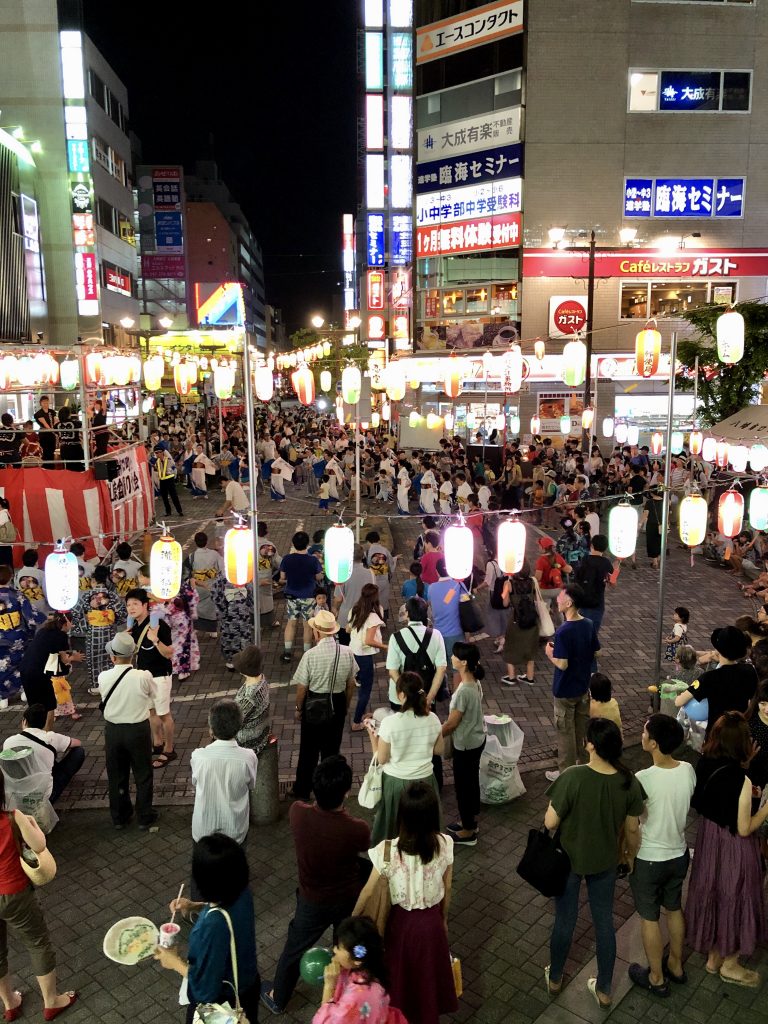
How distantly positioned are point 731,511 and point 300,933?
28.1ft

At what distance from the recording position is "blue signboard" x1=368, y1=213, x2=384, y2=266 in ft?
105

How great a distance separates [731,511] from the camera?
10406mm

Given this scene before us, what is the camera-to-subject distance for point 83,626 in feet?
31.6

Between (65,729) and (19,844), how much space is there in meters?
4.32

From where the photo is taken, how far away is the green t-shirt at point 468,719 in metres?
5.42

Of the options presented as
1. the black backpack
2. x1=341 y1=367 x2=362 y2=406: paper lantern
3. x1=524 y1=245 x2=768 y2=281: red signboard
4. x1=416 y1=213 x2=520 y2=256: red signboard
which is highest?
x1=416 y1=213 x2=520 y2=256: red signboard

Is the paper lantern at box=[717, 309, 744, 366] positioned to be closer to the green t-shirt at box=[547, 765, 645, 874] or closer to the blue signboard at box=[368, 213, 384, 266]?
the green t-shirt at box=[547, 765, 645, 874]

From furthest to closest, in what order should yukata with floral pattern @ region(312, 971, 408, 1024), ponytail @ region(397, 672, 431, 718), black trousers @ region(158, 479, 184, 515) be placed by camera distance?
black trousers @ region(158, 479, 184, 515) → ponytail @ region(397, 672, 431, 718) → yukata with floral pattern @ region(312, 971, 408, 1024)

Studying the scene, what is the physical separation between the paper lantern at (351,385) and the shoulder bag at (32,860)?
1174 centimetres

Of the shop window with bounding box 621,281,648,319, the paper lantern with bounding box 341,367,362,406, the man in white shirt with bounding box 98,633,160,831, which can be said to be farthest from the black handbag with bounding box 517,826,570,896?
the shop window with bounding box 621,281,648,319

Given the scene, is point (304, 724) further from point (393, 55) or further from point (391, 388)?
point (393, 55)

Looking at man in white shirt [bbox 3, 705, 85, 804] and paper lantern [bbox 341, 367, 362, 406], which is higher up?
paper lantern [bbox 341, 367, 362, 406]

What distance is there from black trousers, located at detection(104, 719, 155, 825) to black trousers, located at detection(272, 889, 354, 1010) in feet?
7.14

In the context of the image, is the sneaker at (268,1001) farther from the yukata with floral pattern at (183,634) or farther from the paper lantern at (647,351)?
the paper lantern at (647,351)
